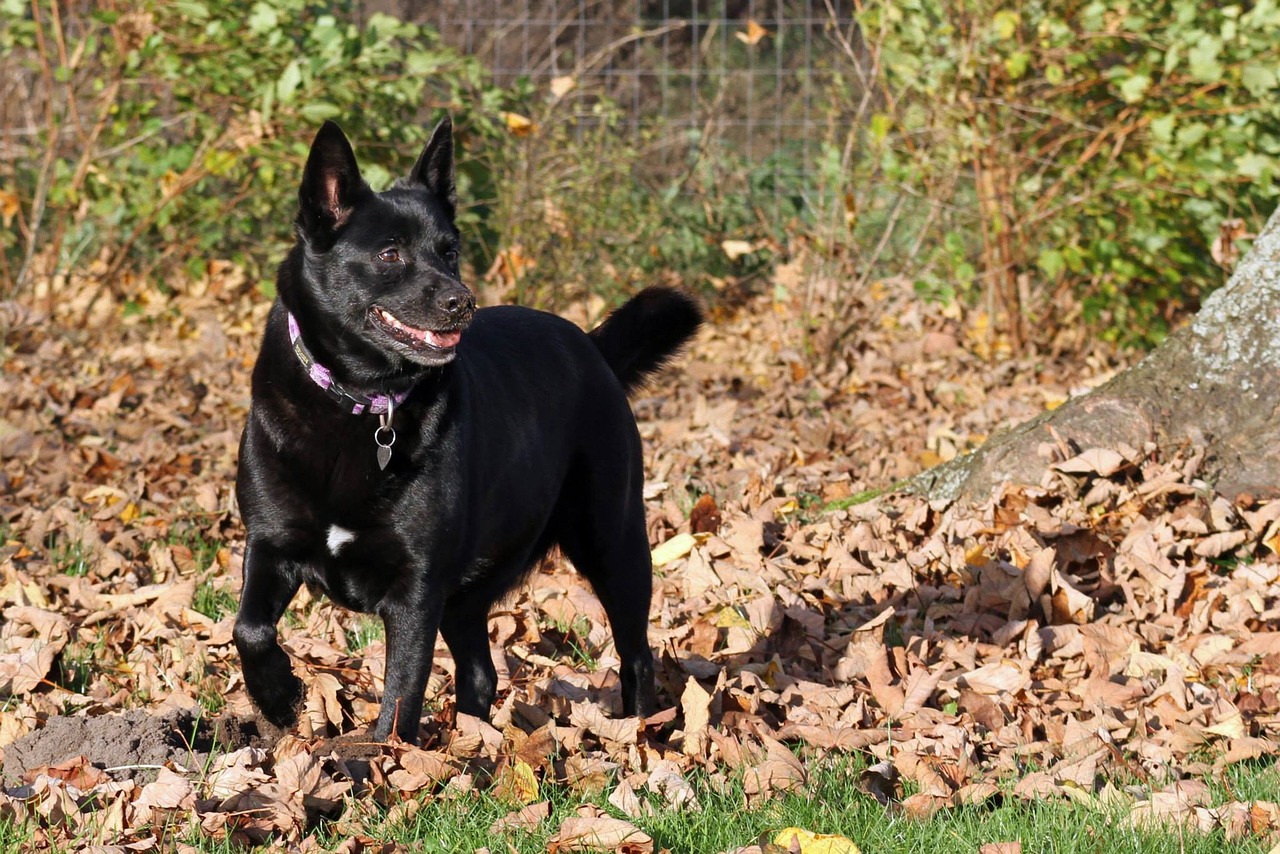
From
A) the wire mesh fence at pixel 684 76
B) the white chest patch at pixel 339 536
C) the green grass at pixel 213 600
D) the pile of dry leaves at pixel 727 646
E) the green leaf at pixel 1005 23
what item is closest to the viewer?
the pile of dry leaves at pixel 727 646

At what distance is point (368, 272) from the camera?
3408 mm

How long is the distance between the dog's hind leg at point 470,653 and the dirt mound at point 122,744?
0.57 m

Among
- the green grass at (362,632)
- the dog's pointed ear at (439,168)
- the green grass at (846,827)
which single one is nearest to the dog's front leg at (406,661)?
the green grass at (846,827)

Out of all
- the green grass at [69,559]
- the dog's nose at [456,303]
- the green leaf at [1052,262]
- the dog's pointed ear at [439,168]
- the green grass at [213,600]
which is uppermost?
the dog's pointed ear at [439,168]

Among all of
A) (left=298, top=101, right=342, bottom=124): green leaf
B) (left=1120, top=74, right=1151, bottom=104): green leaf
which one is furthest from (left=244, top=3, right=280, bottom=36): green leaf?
(left=1120, top=74, right=1151, bottom=104): green leaf

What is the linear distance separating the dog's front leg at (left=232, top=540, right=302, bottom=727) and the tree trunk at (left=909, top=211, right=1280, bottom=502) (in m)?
2.62

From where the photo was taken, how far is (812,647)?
419cm

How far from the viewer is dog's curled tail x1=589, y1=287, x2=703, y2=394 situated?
427 centimetres

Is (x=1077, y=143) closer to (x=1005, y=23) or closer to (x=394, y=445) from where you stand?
(x=1005, y=23)

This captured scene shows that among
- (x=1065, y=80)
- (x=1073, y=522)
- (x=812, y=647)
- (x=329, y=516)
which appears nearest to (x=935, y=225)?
(x=1065, y=80)

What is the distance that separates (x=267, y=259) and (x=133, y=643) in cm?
559

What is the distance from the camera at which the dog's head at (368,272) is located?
130 inches

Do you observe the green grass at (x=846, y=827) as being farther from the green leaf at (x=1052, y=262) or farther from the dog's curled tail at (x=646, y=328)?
the green leaf at (x=1052, y=262)

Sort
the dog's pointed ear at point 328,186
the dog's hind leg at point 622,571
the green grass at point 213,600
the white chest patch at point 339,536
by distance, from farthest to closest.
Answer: the green grass at point 213,600, the dog's hind leg at point 622,571, the dog's pointed ear at point 328,186, the white chest patch at point 339,536
